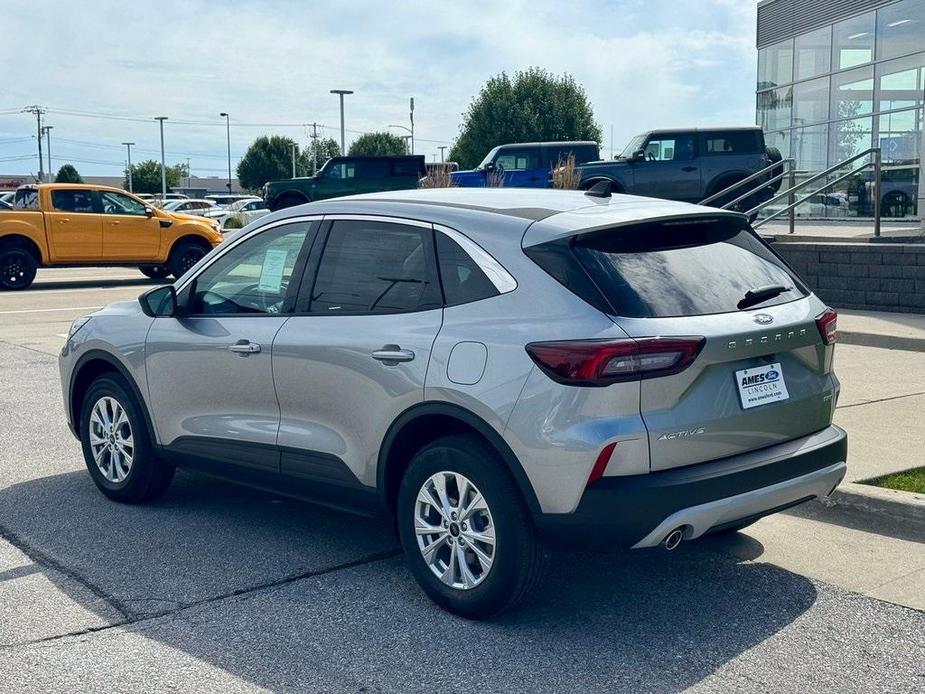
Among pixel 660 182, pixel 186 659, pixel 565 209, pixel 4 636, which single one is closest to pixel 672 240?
pixel 565 209

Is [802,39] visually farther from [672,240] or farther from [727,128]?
[672,240]

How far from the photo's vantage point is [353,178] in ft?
96.6

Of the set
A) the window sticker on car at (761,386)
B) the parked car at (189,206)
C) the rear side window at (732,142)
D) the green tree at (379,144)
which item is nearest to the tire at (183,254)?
the rear side window at (732,142)

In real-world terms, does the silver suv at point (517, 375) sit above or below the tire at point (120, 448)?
above

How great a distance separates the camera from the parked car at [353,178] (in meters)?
29.4

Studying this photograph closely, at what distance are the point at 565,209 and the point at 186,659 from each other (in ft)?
7.55

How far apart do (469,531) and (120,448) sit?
2.64 meters

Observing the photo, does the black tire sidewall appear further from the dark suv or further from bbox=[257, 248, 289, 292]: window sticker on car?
the dark suv

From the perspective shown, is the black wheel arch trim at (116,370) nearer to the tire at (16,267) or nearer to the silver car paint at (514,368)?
the silver car paint at (514,368)

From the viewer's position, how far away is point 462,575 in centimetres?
446

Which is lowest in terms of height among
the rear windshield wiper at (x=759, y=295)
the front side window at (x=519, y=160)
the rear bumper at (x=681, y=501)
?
Answer: the rear bumper at (x=681, y=501)

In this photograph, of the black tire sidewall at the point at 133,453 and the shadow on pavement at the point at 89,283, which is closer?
the black tire sidewall at the point at 133,453

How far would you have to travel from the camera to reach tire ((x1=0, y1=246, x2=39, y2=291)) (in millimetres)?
20375

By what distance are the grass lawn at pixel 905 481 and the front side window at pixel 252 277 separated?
127 inches
